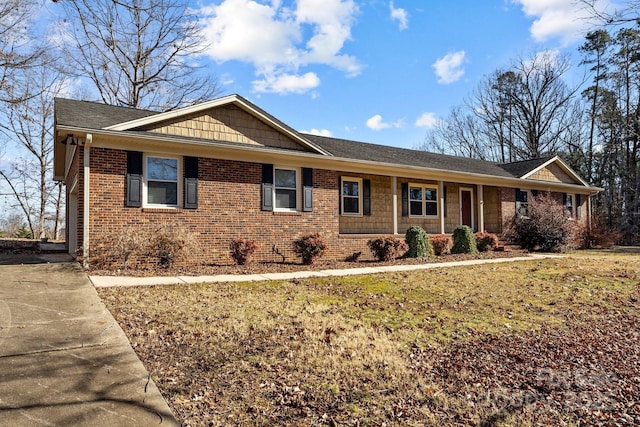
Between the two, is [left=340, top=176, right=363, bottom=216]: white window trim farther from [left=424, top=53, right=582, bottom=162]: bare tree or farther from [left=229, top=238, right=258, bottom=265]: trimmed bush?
[left=424, top=53, right=582, bottom=162]: bare tree

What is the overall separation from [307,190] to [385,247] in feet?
10.1

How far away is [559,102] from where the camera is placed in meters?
35.2

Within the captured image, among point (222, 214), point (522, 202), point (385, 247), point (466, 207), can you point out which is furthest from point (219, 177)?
point (522, 202)

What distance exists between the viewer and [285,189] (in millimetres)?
12547

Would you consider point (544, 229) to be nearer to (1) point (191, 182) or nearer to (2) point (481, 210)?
(2) point (481, 210)

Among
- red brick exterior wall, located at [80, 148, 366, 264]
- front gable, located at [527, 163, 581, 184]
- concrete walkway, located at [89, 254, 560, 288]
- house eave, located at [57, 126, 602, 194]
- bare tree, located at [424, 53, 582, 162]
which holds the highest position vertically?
bare tree, located at [424, 53, 582, 162]

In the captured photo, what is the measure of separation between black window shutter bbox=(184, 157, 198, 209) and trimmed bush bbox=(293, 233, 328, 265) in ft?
10.1

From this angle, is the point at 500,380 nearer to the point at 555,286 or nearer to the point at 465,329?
the point at 465,329

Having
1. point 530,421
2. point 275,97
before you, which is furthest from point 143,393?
point 275,97

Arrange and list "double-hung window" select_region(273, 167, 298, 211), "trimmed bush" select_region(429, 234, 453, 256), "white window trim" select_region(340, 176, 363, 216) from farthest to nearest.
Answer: "white window trim" select_region(340, 176, 363, 216) → "trimmed bush" select_region(429, 234, 453, 256) → "double-hung window" select_region(273, 167, 298, 211)

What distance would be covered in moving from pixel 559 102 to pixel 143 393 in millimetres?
40641

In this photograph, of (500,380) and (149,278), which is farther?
(149,278)

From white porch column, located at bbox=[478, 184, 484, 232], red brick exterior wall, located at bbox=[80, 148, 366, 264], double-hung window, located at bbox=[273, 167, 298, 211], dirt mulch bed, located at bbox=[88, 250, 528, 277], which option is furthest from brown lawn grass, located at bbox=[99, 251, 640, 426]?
white porch column, located at bbox=[478, 184, 484, 232]

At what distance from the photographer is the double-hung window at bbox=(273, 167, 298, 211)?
12383 millimetres
